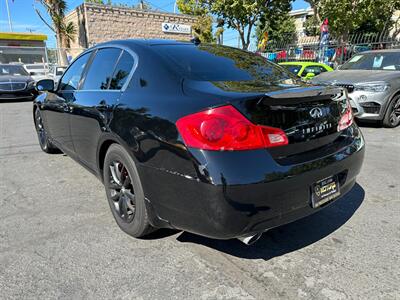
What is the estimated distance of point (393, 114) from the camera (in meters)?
6.98

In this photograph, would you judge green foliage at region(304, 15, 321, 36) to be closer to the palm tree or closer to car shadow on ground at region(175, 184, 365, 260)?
the palm tree

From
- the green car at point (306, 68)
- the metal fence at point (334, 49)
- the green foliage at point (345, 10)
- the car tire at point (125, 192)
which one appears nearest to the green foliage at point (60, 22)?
the metal fence at point (334, 49)

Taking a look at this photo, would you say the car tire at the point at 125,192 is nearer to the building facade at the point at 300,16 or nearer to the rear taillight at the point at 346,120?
the rear taillight at the point at 346,120

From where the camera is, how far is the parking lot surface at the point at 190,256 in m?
2.18

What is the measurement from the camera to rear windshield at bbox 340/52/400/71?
24.7ft

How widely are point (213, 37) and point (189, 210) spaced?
2923 cm

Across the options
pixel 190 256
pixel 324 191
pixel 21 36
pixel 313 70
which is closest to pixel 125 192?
pixel 190 256

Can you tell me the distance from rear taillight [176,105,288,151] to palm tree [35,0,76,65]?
23942 mm

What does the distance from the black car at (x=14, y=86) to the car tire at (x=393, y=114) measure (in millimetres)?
11639

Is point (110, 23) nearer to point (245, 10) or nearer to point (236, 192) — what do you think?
point (245, 10)

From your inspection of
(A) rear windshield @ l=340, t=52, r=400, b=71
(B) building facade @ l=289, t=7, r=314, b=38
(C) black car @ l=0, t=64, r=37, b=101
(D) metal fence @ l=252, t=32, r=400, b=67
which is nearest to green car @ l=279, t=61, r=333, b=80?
(A) rear windshield @ l=340, t=52, r=400, b=71

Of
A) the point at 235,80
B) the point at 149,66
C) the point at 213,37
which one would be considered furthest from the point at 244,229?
the point at 213,37

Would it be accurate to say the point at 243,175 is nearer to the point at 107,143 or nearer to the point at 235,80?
the point at 235,80

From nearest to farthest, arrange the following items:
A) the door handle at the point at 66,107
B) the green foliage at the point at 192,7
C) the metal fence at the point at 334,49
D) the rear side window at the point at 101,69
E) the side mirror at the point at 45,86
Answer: the rear side window at the point at 101,69, the door handle at the point at 66,107, the side mirror at the point at 45,86, the metal fence at the point at 334,49, the green foliage at the point at 192,7
